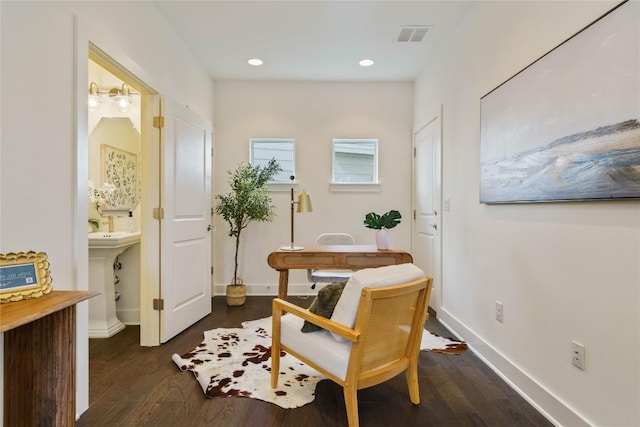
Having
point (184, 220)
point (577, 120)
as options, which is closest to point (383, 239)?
point (577, 120)

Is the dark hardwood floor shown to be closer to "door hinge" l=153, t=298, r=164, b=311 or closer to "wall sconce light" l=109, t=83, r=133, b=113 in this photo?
"door hinge" l=153, t=298, r=164, b=311

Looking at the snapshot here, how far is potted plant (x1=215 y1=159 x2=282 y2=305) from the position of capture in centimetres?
377

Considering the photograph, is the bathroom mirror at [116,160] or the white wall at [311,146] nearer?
the bathroom mirror at [116,160]

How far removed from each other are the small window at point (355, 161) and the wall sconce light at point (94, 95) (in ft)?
8.46

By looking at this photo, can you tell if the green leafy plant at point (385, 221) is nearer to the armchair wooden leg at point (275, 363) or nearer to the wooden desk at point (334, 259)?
the wooden desk at point (334, 259)

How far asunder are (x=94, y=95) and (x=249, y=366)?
2.84m

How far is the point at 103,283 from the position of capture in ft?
9.52

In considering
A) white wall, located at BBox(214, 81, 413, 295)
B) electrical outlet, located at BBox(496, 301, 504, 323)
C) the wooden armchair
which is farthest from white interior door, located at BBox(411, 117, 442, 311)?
the wooden armchair

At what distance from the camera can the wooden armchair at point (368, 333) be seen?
5.03ft

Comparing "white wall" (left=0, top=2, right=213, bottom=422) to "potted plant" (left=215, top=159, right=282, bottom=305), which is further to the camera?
"potted plant" (left=215, top=159, right=282, bottom=305)

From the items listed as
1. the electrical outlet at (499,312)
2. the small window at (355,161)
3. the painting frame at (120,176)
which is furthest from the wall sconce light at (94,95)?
the electrical outlet at (499,312)

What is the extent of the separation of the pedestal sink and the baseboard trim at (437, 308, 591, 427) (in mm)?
2999

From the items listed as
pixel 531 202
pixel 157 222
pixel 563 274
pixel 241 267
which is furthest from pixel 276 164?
pixel 563 274

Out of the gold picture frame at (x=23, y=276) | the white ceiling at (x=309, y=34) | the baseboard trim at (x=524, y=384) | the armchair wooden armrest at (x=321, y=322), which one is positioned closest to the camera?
the gold picture frame at (x=23, y=276)
